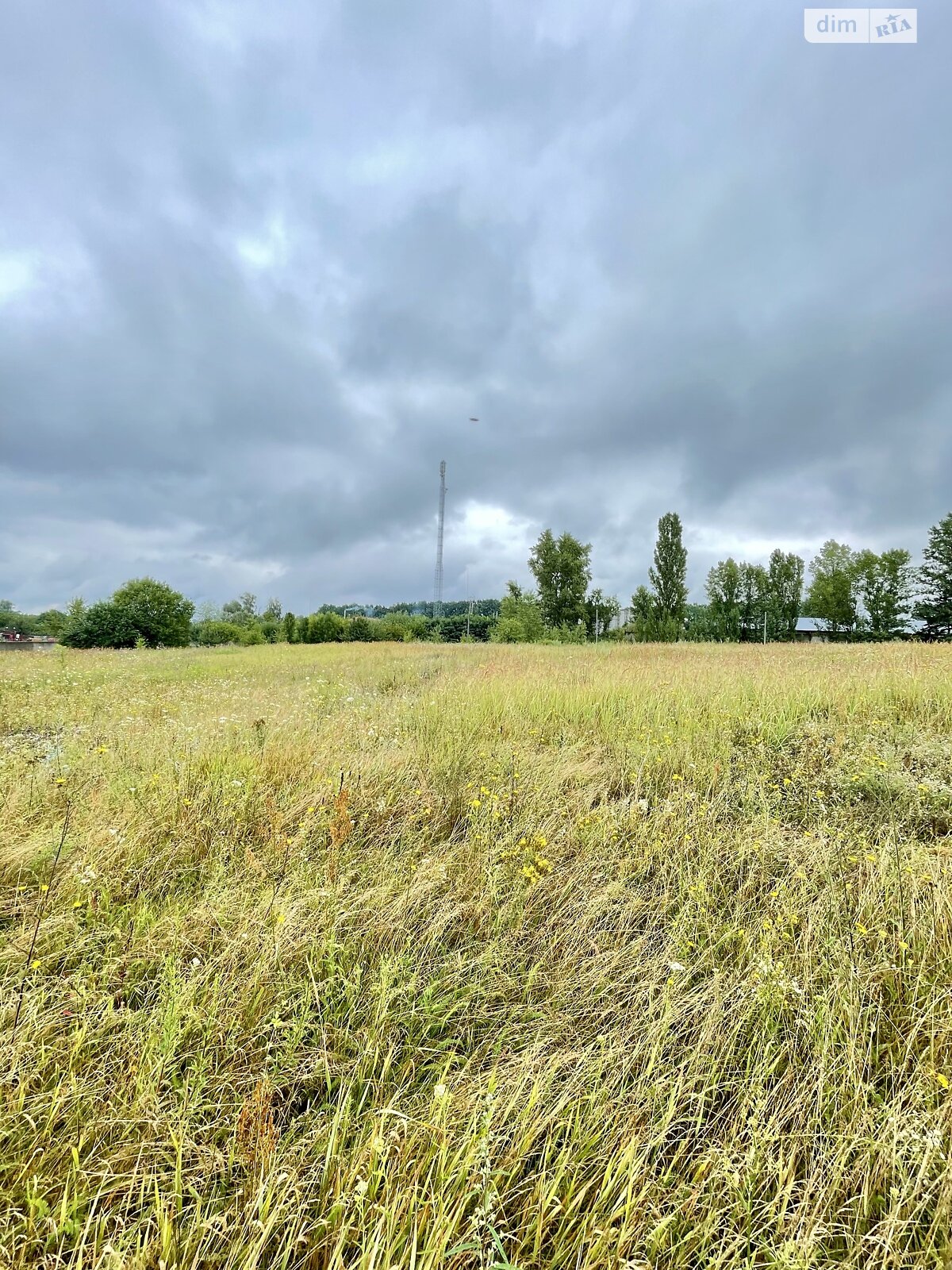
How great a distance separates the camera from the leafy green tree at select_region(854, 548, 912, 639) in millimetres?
42469

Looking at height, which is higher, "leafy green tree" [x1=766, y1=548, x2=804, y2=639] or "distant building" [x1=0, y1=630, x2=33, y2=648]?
"leafy green tree" [x1=766, y1=548, x2=804, y2=639]

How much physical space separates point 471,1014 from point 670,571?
42.0 meters

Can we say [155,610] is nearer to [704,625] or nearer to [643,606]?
[643,606]

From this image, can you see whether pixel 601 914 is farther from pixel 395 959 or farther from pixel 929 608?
pixel 929 608

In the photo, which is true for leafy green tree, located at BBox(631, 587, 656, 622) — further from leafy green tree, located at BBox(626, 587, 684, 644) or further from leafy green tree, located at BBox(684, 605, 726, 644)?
leafy green tree, located at BBox(684, 605, 726, 644)

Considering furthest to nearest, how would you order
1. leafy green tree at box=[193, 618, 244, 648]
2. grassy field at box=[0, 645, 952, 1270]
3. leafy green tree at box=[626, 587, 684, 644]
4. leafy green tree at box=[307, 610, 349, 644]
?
leafy green tree at box=[193, 618, 244, 648], leafy green tree at box=[307, 610, 349, 644], leafy green tree at box=[626, 587, 684, 644], grassy field at box=[0, 645, 952, 1270]

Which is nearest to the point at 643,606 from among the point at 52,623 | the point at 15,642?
the point at 15,642

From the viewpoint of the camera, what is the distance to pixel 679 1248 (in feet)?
3.76

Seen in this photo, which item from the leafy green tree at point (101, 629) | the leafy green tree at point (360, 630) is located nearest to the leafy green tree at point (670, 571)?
the leafy green tree at point (360, 630)

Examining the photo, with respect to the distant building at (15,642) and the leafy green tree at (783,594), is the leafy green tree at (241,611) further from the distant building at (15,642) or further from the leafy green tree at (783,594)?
the leafy green tree at (783,594)

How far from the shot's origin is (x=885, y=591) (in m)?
43.2

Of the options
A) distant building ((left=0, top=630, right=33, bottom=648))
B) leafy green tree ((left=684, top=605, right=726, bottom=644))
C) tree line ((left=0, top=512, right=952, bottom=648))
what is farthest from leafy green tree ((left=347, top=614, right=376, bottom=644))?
leafy green tree ((left=684, top=605, right=726, bottom=644))

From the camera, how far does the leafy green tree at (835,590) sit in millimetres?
45594

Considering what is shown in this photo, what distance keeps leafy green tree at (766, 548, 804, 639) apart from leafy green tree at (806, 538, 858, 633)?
1.69 metres
